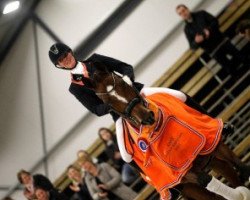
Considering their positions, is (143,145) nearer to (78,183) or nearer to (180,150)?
(180,150)

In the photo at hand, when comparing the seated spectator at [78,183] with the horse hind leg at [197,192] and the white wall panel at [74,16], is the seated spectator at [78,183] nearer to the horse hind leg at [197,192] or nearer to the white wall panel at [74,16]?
the white wall panel at [74,16]

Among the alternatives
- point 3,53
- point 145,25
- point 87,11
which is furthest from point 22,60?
point 145,25

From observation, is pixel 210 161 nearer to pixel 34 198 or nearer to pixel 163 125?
pixel 163 125

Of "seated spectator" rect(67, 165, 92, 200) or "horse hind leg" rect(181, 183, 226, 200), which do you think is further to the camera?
"seated spectator" rect(67, 165, 92, 200)

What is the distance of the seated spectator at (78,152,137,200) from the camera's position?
6027mm

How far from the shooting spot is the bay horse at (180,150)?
3182 millimetres

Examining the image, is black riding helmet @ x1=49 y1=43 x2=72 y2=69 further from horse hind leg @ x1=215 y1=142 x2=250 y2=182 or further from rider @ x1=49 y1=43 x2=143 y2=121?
horse hind leg @ x1=215 y1=142 x2=250 y2=182

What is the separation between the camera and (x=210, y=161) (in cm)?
342

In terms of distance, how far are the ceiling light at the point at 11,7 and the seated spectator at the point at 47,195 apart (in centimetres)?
339

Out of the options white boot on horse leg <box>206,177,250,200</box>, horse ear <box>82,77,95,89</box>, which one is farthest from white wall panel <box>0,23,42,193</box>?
white boot on horse leg <box>206,177,250,200</box>

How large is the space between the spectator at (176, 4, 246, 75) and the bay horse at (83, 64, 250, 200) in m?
3.49

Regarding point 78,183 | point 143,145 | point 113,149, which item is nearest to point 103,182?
point 78,183

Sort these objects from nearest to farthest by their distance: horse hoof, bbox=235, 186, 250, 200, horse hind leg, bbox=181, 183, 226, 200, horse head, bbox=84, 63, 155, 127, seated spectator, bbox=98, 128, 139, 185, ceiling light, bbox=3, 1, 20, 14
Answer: horse head, bbox=84, 63, 155, 127 < horse hoof, bbox=235, 186, 250, 200 < horse hind leg, bbox=181, 183, 226, 200 < seated spectator, bbox=98, 128, 139, 185 < ceiling light, bbox=3, 1, 20, 14

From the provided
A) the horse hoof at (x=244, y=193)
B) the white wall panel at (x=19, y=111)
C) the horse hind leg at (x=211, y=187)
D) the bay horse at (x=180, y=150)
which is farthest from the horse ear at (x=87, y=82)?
the white wall panel at (x=19, y=111)
